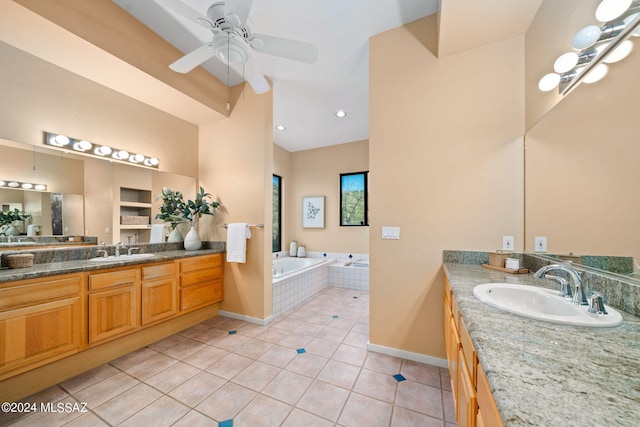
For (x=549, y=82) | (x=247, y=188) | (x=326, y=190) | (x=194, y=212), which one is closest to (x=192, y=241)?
(x=194, y=212)

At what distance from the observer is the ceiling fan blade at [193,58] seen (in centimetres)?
162

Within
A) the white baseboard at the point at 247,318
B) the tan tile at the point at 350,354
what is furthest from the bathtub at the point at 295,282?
the tan tile at the point at 350,354

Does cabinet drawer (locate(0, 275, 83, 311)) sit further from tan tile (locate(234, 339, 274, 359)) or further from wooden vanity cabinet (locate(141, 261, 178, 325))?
tan tile (locate(234, 339, 274, 359))

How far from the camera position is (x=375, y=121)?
2.15 metres

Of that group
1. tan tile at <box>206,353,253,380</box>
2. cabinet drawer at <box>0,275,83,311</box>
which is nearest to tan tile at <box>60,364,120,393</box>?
cabinet drawer at <box>0,275,83,311</box>

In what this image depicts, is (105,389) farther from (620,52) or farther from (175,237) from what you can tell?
(620,52)

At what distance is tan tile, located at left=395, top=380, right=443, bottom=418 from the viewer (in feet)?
4.79

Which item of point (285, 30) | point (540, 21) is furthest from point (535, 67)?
point (285, 30)

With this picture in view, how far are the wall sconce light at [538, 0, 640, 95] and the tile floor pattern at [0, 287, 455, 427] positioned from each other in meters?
2.02

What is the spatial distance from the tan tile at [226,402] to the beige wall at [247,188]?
1.06 meters

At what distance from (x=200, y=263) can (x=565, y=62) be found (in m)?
3.40

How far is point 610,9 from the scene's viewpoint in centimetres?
102

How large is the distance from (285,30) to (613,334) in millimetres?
2734

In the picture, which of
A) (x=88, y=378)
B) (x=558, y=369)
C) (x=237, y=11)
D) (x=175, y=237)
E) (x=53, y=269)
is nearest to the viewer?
(x=558, y=369)
